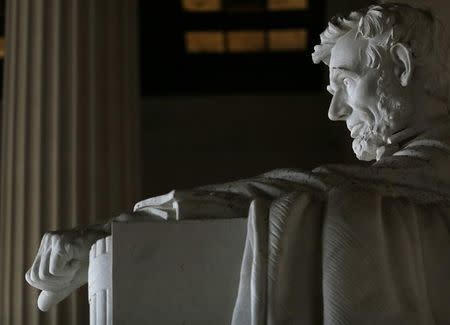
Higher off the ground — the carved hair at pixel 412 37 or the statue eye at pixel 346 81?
the carved hair at pixel 412 37

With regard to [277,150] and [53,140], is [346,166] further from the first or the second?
[277,150]

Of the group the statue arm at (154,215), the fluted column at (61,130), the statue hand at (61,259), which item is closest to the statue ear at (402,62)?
the statue arm at (154,215)

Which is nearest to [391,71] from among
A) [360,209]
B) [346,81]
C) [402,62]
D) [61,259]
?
[402,62]

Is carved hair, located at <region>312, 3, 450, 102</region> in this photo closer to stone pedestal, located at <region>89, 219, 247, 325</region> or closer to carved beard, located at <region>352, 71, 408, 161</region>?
carved beard, located at <region>352, 71, 408, 161</region>

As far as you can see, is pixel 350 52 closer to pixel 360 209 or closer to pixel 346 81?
pixel 346 81

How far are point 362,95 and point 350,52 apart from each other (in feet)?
0.43

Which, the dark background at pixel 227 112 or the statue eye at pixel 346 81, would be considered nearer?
the statue eye at pixel 346 81

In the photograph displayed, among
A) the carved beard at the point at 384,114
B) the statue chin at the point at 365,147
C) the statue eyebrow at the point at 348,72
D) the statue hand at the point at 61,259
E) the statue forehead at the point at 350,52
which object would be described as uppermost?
the statue forehead at the point at 350,52

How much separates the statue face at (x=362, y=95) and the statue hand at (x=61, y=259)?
849 mm

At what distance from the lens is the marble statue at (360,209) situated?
10.5ft

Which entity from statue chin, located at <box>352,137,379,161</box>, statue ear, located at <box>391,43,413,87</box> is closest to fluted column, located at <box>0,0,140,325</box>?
statue chin, located at <box>352,137,379,161</box>

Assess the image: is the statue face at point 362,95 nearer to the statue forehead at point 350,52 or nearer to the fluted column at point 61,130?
the statue forehead at point 350,52

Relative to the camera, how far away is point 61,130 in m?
7.52

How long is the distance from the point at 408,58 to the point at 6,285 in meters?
4.06
